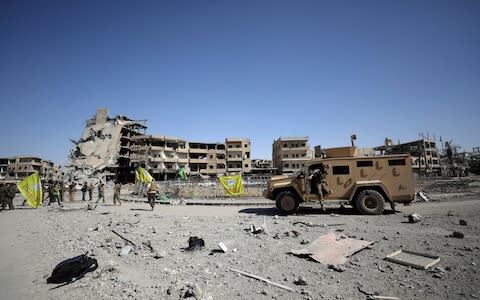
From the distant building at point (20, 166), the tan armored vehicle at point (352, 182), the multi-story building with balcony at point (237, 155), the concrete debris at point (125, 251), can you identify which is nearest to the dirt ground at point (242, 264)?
the concrete debris at point (125, 251)

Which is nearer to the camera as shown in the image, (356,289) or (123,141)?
(356,289)

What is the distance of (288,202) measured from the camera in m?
11.2

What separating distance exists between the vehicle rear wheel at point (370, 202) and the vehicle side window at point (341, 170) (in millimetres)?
1075

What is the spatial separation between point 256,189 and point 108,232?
15823mm

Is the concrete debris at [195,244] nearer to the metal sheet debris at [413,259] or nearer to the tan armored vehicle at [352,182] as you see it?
the metal sheet debris at [413,259]

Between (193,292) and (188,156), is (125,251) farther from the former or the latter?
(188,156)

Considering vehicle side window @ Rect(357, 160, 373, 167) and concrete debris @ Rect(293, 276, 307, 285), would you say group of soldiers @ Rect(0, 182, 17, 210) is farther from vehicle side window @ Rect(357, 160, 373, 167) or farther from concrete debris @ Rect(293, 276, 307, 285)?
vehicle side window @ Rect(357, 160, 373, 167)

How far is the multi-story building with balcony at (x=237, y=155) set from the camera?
6731 centimetres

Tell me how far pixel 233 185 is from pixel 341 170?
1238cm

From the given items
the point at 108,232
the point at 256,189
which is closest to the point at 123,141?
the point at 256,189

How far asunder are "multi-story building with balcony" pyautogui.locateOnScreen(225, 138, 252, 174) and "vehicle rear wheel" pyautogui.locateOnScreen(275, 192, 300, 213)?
55912mm

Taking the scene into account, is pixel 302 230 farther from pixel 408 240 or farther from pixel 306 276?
pixel 306 276

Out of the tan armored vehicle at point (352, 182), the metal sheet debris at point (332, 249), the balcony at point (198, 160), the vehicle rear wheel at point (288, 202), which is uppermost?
the balcony at point (198, 160)

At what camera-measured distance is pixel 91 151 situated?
67875 millimetres
